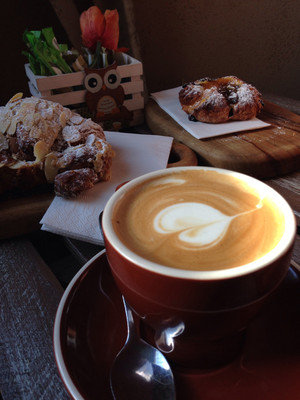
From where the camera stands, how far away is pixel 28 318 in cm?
53

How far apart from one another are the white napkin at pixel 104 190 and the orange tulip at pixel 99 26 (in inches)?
13.5

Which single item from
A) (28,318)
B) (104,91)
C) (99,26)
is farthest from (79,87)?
(28,318)

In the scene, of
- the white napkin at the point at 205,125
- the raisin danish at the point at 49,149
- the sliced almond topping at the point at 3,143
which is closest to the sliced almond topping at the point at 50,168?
the raisin danish at the point at 49,149

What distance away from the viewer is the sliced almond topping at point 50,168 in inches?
33.9

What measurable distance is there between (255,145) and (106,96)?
21.6 inches

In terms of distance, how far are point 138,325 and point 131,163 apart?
2.01ft

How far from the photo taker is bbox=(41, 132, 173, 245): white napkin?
2.37 ft

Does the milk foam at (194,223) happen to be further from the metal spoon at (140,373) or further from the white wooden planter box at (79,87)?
the white wooden planter box at (79,87)

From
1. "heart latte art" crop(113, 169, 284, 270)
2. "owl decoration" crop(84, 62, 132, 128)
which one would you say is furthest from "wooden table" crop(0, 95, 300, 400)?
"owl decoration" crop(84, 62, 132, 128)

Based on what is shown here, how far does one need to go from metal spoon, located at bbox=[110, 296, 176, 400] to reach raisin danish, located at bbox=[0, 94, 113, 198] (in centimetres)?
46

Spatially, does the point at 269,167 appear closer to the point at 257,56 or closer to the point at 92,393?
the point at 92,393

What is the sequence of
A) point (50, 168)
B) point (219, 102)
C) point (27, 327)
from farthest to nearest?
1. point (219, 102)
2. point (50, 168)
3. point (27, 327)

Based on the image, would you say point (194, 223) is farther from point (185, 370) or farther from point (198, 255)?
point (185, 370)

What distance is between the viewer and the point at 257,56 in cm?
188
